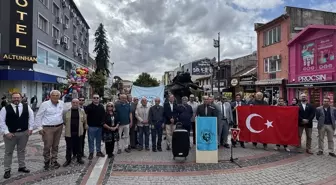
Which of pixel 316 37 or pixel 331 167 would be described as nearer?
pixel 331 167

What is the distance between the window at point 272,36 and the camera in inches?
1012

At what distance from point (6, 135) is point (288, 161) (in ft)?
23.7

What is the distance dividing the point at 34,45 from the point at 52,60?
6031 millimetres

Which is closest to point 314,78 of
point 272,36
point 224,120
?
point 272,36

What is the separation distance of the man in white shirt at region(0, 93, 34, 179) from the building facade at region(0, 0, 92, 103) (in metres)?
18.8

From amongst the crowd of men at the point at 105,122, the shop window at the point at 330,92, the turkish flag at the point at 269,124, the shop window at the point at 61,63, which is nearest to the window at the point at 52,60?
the shop window at the point at 61,63

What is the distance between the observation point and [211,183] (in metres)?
5.58

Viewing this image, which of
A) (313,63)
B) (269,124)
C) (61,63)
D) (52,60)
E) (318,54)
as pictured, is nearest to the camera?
(269,124)

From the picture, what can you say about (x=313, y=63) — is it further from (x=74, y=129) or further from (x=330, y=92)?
(x=74, y=129)

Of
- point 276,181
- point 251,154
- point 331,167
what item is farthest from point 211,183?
point 331,167

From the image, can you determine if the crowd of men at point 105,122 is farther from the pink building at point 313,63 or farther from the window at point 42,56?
the window at point 42,56

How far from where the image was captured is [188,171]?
6.37 meters

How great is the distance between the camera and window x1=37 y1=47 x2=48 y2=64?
26.9m

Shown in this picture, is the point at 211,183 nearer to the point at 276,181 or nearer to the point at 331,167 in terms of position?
the point at 276,181
